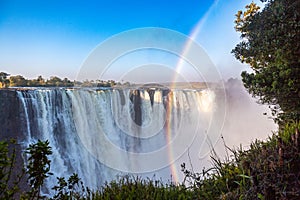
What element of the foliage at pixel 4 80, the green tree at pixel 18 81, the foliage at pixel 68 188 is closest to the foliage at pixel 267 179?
the foliage at pixel 68 188

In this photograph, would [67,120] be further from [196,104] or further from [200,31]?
[196,104]

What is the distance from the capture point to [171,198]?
68.7 inches

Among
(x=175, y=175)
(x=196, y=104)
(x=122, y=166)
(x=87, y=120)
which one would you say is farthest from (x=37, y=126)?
(x=196, y=104)

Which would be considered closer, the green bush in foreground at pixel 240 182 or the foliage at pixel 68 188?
the green bush in foreground at pixel 240 182

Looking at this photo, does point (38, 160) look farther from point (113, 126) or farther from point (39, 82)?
point (39, 82)

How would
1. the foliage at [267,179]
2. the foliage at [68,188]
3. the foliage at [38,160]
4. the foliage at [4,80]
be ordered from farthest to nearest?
1. the foliage at [4,80]
2. the foliage at [68,188]
3. the foliage at [267,179]
4. the foliage at [38,160]

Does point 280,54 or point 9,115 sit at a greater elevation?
point 9,115

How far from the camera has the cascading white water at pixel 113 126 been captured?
7930 mm

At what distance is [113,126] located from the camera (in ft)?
34.3

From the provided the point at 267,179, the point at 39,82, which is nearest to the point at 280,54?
the point at 267,179

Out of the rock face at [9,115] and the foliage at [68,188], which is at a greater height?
the rock face at [9,115]

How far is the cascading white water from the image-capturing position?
793 cm

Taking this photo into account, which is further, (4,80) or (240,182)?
(4,80)

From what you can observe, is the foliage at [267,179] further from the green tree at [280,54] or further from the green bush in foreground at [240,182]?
the green tree at [280,54]
